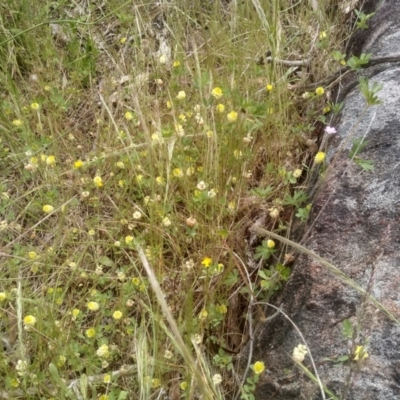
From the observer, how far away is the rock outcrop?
1.03 meters

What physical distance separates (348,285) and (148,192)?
2.64ft

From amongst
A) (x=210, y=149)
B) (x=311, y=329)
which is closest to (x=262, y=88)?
(x=210, y=149)

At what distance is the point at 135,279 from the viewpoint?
148 cm

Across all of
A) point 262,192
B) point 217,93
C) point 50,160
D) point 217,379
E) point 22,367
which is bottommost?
point 217,379

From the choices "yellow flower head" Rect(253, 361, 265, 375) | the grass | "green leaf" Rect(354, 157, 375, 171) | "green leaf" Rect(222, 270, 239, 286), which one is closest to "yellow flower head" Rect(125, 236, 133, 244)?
the grass

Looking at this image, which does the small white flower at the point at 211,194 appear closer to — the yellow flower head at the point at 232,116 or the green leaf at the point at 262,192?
the green leaf at the point at 262,192

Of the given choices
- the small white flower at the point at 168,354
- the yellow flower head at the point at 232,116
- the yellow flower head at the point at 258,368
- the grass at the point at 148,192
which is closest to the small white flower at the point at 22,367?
the grass at the point at 148,192

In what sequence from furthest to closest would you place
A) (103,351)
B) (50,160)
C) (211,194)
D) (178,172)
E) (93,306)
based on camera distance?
(50,160)
(178,172)
(211,194)
(93,306)
(103,351)

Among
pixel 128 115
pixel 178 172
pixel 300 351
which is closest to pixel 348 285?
pixel 300 351

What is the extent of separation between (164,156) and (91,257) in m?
0.40

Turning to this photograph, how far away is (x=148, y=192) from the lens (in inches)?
68.7

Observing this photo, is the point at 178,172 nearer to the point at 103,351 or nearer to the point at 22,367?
the point at 103,351

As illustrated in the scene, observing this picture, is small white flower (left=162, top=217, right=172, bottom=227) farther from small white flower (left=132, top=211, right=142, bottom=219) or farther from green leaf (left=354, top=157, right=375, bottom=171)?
green leaf (left=354, top=157, right=375, bottom=171)

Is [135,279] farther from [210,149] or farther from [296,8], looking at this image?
[296,8]
